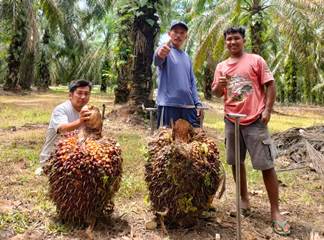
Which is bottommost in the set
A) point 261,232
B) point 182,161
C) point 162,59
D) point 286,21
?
point 261,232

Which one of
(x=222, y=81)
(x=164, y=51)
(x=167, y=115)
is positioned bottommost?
(x=167, y=115)

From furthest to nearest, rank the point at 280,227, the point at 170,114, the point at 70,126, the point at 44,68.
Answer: the point at 44,68 < the point at 170,114 < the point at 280,227 < the point at 70,126

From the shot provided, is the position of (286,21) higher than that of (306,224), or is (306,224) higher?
(286,21)

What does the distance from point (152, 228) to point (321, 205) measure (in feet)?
6.84

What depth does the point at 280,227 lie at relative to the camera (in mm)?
3703

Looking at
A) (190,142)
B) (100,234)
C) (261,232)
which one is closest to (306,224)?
(261,232)

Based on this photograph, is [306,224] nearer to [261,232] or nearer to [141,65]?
[261,232]

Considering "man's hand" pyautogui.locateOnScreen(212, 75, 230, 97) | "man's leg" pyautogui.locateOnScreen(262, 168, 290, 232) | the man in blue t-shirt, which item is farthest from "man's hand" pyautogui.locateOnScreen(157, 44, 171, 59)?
"man's leg" pyautogui.locateOnScreen(262, 168, 290, 232)

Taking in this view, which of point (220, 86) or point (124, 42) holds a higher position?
point (124, 42)

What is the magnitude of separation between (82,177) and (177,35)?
1.57m

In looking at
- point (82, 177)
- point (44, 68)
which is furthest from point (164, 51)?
point (44, 68)

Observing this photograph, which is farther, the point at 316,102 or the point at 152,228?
the point at 316,102

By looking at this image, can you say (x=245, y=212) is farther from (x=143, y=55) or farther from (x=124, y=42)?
(x=124, y=42)

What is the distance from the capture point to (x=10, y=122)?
379 inches
